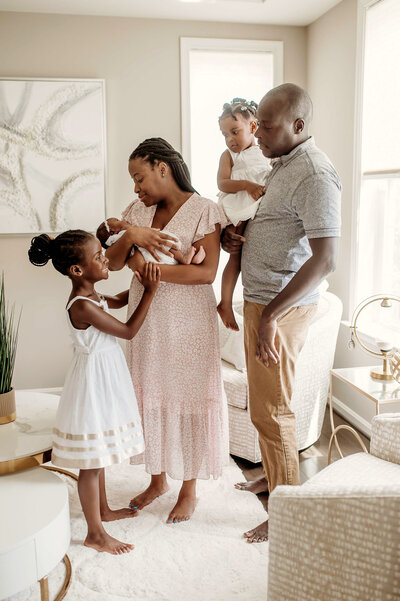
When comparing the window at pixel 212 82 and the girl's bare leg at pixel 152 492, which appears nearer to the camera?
the girl's bare leg at pixel 152 492

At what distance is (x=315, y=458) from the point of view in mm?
2863

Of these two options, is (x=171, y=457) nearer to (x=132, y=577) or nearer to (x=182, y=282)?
(x=132, y=577)

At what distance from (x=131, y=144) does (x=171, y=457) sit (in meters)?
2.28

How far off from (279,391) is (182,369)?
0.39 m

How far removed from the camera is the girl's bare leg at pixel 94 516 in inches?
76.4

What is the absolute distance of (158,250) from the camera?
1.98m

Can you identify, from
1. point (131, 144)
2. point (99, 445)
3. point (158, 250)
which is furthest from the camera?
point (131, 144)

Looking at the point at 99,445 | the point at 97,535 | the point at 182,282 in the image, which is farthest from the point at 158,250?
the point at 97,535

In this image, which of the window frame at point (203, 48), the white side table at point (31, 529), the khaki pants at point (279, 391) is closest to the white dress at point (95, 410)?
the white side table at point (31, 529)

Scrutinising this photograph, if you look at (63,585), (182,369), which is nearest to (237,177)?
(182,369)

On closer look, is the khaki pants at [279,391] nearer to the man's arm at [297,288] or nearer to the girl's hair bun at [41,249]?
the man's arm at [297,288]

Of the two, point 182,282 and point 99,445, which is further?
point 182,282

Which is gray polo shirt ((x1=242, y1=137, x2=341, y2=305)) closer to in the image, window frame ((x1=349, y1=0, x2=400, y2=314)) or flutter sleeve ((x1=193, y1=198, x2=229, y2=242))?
flutter sleeve ((x1=193, y1=198, x2=229, y2=242))

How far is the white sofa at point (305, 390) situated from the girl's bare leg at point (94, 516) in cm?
89
